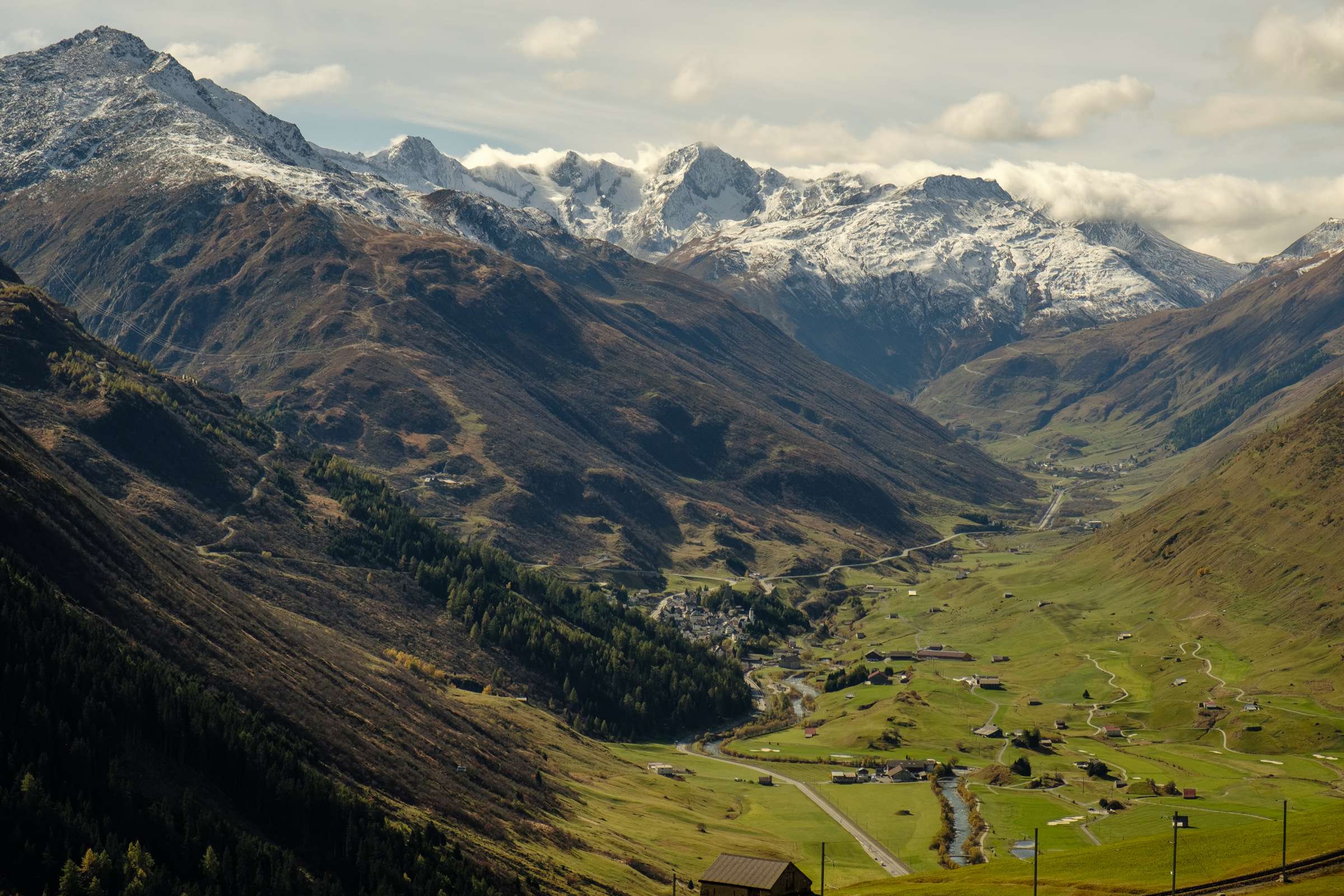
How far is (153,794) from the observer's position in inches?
6240

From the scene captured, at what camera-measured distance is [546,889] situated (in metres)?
175

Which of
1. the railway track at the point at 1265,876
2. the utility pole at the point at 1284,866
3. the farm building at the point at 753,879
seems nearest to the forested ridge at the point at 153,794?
the farm building at the point at 753,879

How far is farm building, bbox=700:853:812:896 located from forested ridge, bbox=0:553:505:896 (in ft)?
158

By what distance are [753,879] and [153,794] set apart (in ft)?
251

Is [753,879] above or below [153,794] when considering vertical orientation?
above

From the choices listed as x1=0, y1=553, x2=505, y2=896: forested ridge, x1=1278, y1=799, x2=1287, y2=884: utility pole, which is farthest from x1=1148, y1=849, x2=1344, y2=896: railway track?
x1=0, y1=553, x2=505, y2=896: forested ridge

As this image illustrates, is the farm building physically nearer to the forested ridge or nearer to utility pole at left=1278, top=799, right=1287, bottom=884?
utility pole at left=1278, top=799, right=1287, bottom=884

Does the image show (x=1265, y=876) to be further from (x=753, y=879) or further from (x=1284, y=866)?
(x=753, y=879)

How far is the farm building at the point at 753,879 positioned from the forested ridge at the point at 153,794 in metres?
48.1

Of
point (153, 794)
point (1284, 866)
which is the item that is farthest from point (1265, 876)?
point (153, 794)

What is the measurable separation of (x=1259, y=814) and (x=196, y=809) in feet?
474

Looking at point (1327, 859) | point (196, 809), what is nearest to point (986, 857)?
point (1327, 859)

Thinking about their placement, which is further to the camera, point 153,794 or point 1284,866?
point 153,794

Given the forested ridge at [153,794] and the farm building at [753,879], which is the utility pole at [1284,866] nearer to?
the farm building at [753,879]
